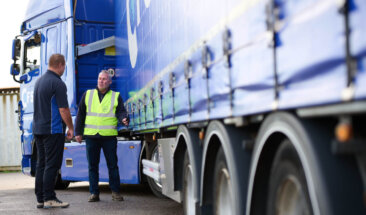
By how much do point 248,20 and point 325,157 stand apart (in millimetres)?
1111

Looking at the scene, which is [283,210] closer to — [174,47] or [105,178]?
[174,47]

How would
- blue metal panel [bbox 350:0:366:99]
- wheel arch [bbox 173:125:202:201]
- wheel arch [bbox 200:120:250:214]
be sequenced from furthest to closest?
wheel arch [bbox 173:125:202:201] < wheel arch [bbox 200:120:250:214] < blue metal panel [bbox 350:0:366:99]

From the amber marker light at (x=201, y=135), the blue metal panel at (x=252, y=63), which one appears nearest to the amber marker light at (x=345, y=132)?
the blue metal panel at (x=252, y=63)

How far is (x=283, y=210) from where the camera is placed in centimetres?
280

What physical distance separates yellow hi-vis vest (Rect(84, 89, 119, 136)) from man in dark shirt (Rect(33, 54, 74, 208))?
0.60 meters

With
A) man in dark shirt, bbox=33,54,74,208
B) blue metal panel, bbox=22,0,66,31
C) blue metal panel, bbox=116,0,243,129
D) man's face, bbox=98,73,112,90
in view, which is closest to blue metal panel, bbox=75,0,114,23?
blue metal panel, bbox=22,0,66,31

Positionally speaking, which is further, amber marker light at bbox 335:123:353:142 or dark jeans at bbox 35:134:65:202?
dark jeans at bbox 35:134:65:202

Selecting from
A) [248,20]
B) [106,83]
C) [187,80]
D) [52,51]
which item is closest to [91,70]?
[52,51]

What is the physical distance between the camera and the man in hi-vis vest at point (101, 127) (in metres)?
8.63

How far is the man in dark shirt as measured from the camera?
7906 mm

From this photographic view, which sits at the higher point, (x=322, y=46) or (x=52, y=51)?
(x=52, y=51)

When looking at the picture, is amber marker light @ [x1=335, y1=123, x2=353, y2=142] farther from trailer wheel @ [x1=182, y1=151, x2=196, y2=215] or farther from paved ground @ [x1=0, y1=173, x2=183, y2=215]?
paved ground @ [x1=0, y1=173, x2=183, y2=215]

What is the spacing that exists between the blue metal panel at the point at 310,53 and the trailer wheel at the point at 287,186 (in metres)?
0.26

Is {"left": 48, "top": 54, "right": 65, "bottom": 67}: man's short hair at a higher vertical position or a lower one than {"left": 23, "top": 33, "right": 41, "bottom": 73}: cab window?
lower
